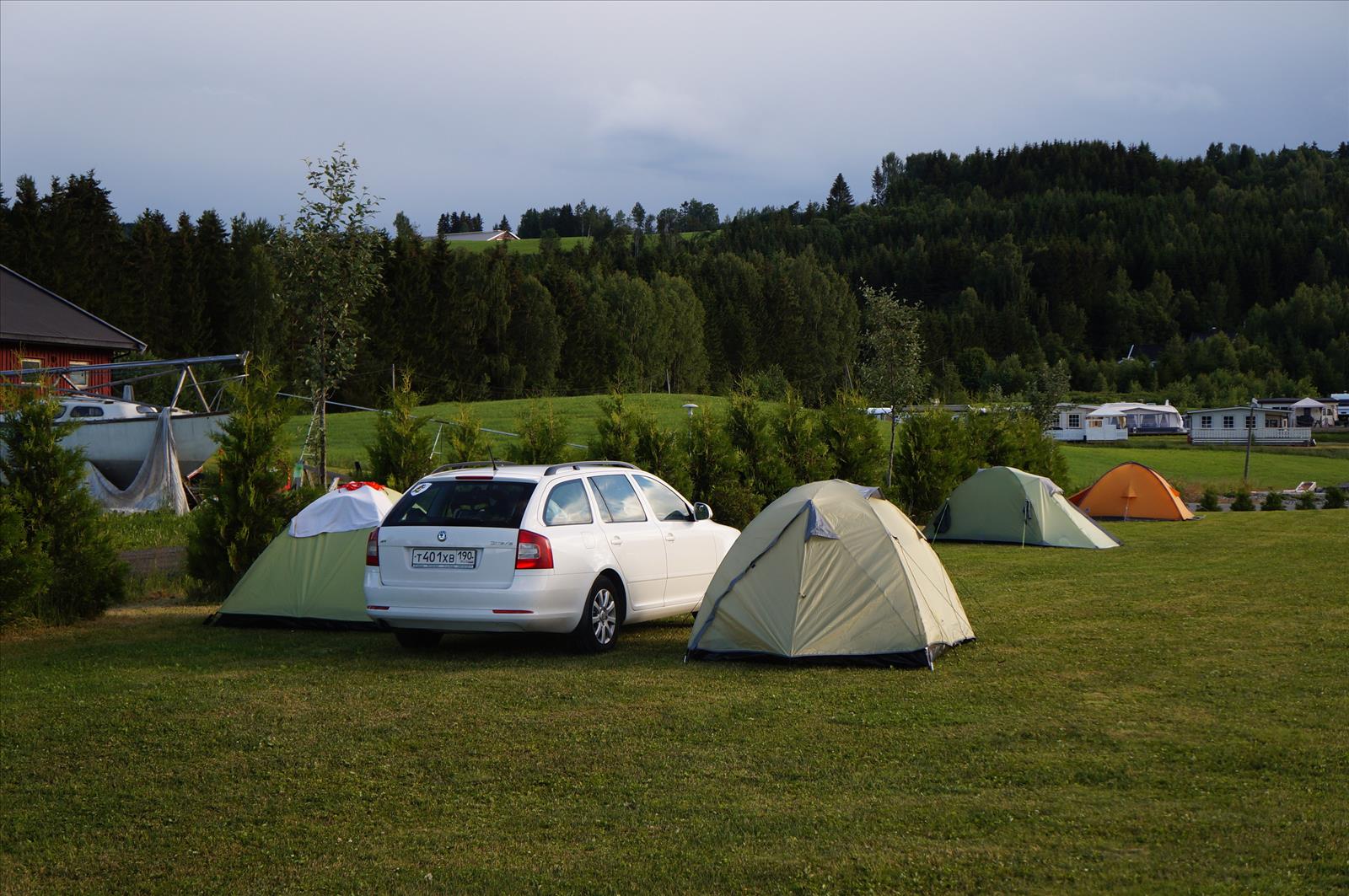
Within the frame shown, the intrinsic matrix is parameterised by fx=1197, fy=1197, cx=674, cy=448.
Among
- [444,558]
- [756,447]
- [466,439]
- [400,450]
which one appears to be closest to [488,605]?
[444,558]

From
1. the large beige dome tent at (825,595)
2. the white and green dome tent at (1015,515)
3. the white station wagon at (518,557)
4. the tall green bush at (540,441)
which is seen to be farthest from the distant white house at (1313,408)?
the white station wagon at (518,557)

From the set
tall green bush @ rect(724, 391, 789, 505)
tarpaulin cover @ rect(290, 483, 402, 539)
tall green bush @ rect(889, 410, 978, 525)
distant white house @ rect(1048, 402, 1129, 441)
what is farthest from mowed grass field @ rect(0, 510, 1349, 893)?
distant white house @ rect(1048, 402, 1129, 441)

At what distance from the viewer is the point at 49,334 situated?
3616 centimetres

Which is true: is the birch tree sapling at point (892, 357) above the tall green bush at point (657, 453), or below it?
above

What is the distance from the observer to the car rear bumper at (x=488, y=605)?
975cm

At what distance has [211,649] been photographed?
1070 cm

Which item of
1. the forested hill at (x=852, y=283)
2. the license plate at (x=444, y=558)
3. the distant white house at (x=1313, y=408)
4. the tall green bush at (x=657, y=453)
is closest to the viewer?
the license plate at (x=444, y=558)

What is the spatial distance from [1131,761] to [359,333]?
13597 millimetres

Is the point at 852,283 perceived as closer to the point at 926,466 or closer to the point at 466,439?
the point at 926,466

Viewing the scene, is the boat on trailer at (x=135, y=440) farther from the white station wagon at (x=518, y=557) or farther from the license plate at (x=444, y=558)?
the license plate at (x=444, y=558)

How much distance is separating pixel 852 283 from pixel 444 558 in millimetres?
130058

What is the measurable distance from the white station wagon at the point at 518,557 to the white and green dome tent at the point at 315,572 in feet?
4.53

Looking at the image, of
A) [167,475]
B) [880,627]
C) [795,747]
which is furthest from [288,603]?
[167,475]

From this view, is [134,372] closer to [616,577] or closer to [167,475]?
[167,475]
